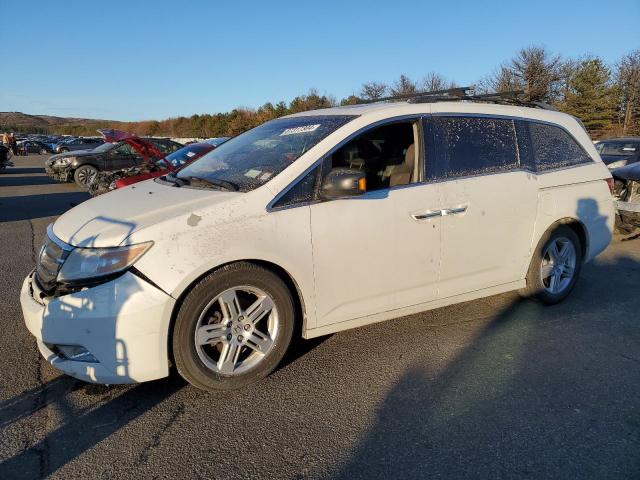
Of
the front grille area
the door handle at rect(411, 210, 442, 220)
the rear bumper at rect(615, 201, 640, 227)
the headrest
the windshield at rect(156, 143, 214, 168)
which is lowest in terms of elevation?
the rear bumper at rect(615, 201, 640, 227)

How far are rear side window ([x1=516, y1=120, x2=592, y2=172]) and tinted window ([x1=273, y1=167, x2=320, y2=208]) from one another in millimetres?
2011

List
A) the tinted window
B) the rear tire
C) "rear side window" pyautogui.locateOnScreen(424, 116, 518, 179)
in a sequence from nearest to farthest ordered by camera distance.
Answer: the tinted window < "rear side window" pyautogui.locateOnScreen(424, 116, 518, 179) < the rear tire

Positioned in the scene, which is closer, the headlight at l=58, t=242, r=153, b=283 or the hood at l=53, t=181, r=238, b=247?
the headlight at l=58, t=242, r=153, b=283

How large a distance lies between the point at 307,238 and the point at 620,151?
1230 centimetres

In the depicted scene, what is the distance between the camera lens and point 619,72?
35969 millimetres

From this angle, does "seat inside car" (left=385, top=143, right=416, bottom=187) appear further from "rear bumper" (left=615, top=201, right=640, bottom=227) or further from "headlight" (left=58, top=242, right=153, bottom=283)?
"rear bumper" (left=615, top=201, right=640, bottom=227)

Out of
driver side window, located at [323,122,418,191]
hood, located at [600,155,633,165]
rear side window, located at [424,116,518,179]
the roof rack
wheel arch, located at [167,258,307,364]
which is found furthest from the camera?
hood, located at [600,155,633,165]

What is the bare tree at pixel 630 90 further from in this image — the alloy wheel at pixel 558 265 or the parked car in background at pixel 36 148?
the parked car in background at pixel 36 148

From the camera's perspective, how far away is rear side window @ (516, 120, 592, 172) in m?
4.10

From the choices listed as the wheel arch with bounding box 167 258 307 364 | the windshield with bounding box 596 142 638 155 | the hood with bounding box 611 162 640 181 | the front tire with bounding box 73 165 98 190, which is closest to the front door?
the wheel arch with bounding box 167 258 307 364

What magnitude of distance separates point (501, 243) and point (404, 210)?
3.49ft

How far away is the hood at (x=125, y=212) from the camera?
2.74m

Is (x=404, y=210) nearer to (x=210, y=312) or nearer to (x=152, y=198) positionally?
(x=210, y=312)

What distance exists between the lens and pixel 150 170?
916 centimetres
